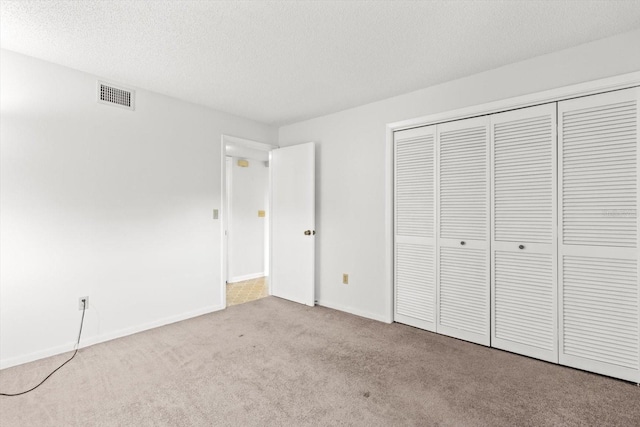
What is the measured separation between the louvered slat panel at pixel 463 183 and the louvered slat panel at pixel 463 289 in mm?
182

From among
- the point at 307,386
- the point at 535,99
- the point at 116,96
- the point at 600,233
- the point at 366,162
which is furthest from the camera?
the point at 366,162

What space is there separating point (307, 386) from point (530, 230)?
6.92 feet

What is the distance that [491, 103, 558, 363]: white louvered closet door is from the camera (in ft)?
7.86

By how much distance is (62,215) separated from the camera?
256cm

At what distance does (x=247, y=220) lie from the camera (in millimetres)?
5406

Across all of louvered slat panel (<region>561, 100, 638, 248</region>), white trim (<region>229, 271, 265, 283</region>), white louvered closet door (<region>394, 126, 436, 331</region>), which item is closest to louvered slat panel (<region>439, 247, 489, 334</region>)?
white louvered closet door (<region>394, 126, 436, 331</region>)

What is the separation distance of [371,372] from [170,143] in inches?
115

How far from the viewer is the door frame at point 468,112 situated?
84.1 inches

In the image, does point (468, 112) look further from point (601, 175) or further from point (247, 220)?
point (247, 220)

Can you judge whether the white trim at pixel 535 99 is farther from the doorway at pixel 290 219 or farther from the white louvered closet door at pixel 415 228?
the doorway at pixel 290 219

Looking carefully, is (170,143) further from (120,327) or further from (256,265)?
(256,265)

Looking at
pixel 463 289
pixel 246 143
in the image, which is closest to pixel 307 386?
pixel 463 289

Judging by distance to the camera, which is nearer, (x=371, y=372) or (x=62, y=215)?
(x=371, y=372)

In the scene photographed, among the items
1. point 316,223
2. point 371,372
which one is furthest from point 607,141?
point 316,223
